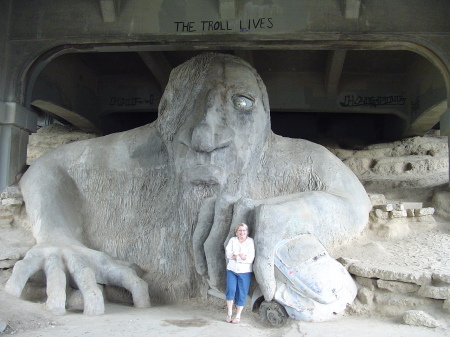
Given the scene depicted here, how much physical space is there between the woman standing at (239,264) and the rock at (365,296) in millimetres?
712

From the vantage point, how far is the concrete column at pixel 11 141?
14.1 ft

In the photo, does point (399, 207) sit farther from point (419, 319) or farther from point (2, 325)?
point (2, 325)

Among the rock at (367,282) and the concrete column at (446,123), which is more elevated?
the concrete column at (446,123)

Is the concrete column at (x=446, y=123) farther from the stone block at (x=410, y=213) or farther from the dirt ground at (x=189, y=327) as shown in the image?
the dirt ground at (x=189, y=327)

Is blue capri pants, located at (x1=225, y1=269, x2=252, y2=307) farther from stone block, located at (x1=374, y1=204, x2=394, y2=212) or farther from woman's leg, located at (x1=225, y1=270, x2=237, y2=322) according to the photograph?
stone block, located at (x1=374, y1=204, x2=394, y2=212)

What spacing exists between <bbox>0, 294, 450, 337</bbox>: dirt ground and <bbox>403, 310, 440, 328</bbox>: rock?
0.04m

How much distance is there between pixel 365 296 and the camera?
2873 millimetres

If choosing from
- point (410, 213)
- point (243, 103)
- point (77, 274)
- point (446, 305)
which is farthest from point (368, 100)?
point (77, 274)

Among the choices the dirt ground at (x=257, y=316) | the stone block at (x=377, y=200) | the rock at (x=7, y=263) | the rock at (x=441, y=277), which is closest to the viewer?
the dirt ground at (x=257, y=316)

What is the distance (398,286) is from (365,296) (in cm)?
20

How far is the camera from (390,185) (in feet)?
15.8

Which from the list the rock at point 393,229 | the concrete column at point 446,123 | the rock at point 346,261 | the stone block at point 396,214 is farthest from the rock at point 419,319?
the concrete column at point 446,123

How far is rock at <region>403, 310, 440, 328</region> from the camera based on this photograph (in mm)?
2521

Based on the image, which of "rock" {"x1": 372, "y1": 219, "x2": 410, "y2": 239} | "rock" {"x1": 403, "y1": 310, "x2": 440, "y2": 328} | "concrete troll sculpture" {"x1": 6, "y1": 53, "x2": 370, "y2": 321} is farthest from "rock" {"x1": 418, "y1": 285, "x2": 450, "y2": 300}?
"rock" {"x1": 372, "y1": 219, "x2": 410, "y2": 239}
